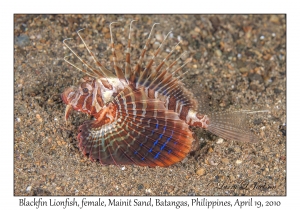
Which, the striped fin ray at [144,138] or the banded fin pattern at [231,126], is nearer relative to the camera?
the striped fin ray at [144,138]

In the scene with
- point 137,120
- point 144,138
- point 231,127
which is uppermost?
→ point 137,120

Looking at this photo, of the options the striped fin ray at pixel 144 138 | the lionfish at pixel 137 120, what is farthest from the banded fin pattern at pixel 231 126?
the striped fin ray at pixel 144 138

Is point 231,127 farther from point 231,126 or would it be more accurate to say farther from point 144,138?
point 144,138

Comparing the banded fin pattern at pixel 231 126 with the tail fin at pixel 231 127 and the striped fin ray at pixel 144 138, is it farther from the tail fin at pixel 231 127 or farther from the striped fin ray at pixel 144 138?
the striped fin ray at pixel 144 138

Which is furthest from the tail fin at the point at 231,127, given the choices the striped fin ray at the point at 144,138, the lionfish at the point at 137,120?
the striped fin ray at the point at 144,138

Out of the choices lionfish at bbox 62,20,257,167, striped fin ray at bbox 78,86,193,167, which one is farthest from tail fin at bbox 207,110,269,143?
striped fin ray at bbox 78,86,193,167

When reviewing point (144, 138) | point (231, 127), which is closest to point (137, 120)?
point (144, 138)
